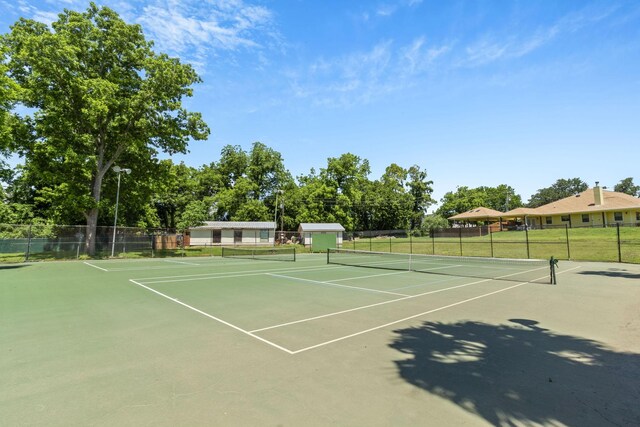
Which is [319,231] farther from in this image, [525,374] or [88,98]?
[525,374]

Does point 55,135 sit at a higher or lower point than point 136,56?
lower

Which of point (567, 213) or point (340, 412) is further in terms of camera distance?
point (567, 213)

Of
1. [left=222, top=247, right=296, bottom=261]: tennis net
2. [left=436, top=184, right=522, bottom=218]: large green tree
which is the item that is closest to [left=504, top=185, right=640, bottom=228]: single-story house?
[left=436, top=184, right=522, bottom=218]: large green tree

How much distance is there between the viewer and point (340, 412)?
10.8 feet

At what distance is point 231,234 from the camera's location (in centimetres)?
4791

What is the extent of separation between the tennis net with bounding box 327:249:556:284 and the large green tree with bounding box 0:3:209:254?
2175 cm

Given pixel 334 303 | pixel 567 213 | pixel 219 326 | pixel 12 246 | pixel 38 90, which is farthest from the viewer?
pixel 567 213

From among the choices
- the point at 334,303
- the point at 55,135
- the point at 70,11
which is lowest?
the point at 334,303

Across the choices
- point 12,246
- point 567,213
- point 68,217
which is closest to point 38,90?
point 68,217

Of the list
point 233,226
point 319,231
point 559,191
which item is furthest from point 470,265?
point 559,191

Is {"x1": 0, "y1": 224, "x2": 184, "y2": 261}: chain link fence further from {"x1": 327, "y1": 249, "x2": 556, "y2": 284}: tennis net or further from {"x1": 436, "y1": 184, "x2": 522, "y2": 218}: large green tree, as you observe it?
{"x1": 436, "y1": 184, "x2": 522, "y2": 218}: large green tree

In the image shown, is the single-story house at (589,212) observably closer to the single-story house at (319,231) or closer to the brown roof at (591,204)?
the brown roof at (591,204)

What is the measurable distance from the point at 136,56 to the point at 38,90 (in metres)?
8.54

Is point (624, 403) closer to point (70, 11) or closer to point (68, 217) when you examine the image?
point (68, 217)
